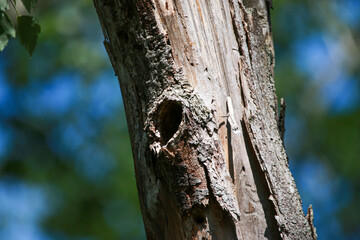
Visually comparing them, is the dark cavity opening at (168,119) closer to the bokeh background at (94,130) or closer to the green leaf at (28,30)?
the green leaf at (28,30)

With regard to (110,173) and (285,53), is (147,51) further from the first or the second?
(285,53)

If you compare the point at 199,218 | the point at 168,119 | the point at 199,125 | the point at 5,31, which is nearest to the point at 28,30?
the point at 5,31

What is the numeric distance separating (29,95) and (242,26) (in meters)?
7.72

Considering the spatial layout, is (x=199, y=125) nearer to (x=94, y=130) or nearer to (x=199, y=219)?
(x=199, y=219)

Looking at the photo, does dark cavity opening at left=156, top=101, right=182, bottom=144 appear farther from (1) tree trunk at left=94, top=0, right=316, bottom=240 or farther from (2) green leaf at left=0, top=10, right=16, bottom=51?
(2) green leaf at left=0, top=10, right=16, bottom=51

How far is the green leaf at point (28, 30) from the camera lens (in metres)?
1.74

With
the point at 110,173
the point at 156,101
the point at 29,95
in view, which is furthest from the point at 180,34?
the point at 29,95

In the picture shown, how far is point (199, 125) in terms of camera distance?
143 centimetres

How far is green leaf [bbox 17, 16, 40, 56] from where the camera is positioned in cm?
174

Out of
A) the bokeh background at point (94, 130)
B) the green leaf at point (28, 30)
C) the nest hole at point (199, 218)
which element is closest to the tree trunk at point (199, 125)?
the nest hole at point (199, 218)

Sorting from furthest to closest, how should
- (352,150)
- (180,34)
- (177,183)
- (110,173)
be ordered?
1. (352,150)
2. (110,173)
3. (180,34)
4. (177,183)

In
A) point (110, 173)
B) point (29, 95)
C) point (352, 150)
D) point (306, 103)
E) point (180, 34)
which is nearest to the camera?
point (180, 34)

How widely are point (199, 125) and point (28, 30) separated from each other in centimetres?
93

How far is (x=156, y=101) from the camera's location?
4.87ft
